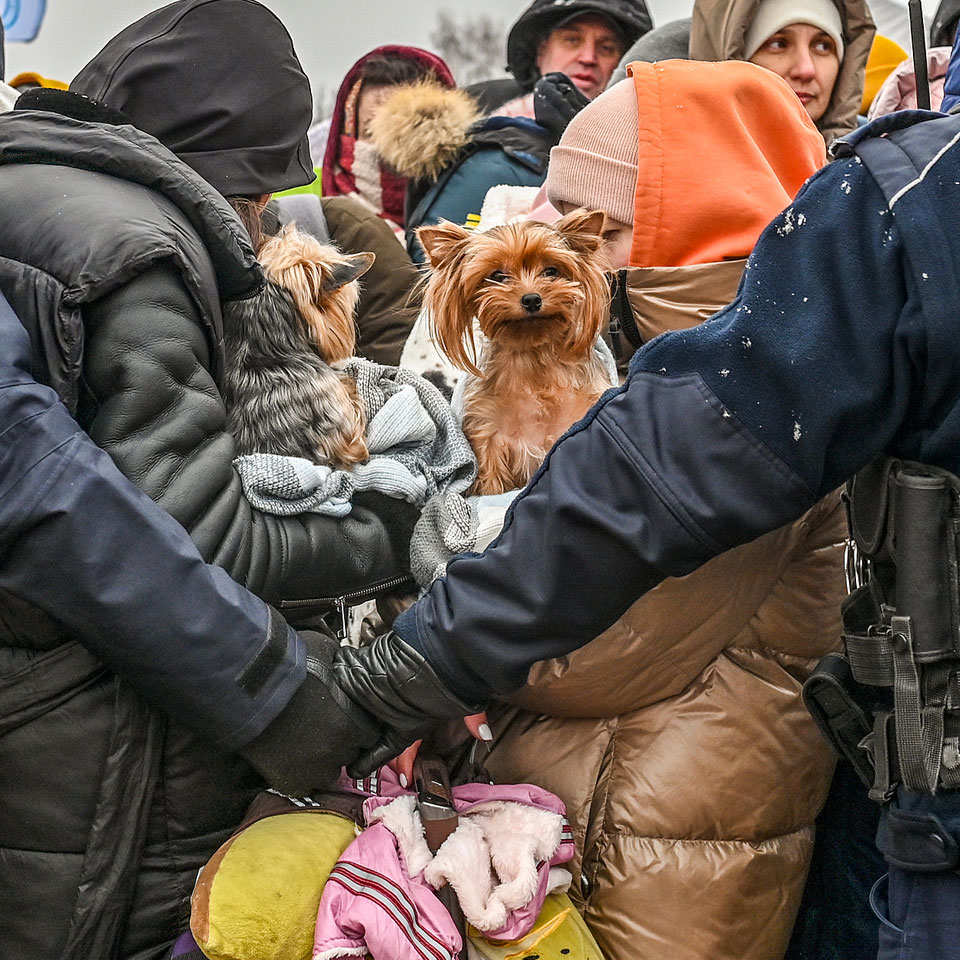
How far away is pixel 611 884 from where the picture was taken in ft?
7.37

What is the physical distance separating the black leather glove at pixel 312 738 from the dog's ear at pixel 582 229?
1.37 m

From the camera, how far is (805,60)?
414 centimetres

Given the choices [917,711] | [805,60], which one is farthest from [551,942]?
[805,60]

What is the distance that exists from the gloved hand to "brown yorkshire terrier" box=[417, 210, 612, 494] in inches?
68.8

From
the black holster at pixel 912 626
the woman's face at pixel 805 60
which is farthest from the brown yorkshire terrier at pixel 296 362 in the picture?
the woman's face at pixel 805 60

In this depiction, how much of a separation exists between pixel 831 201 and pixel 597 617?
0.84m

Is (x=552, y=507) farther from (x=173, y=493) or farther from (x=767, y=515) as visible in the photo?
(x=173, y=493)

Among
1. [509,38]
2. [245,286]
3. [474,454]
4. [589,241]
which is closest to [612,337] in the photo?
[589,241]

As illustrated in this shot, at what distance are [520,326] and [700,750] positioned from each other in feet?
4.50

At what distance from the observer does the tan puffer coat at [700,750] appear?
7.25 feet

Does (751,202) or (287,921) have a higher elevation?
(751,202)

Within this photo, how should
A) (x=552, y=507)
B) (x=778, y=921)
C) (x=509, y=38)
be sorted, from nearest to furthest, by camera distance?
(x=552, y=507)
(x=778, y=921)
(x=509, y=38)

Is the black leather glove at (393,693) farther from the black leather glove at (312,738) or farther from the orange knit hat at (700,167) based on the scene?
the orange knit hat at (700,167)

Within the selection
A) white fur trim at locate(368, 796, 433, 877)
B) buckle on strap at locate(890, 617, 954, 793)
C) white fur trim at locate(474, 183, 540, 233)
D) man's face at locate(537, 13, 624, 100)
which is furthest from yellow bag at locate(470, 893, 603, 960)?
man's face at locate(537, 13, 624, 100)
